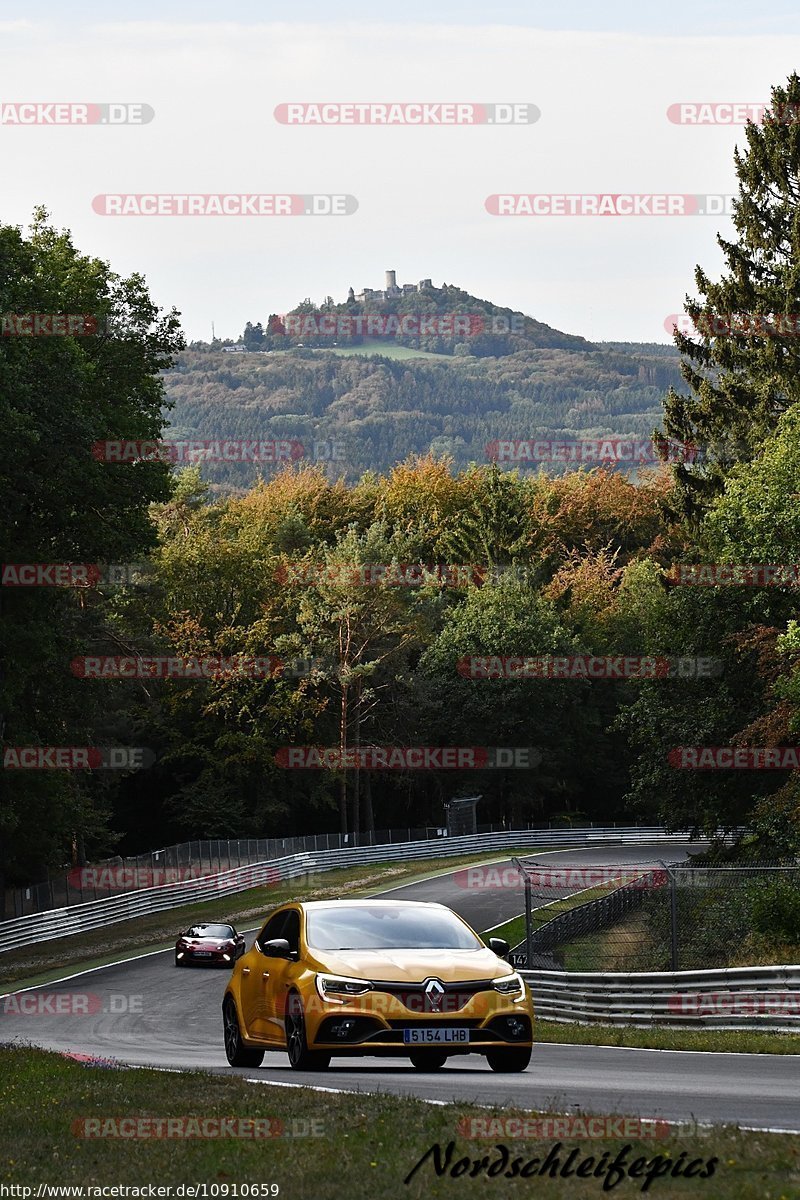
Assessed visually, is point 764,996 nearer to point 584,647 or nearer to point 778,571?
point 778,571

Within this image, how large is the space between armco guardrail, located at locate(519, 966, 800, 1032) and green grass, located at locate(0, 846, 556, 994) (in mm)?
17654

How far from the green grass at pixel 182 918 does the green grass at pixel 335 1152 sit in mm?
29787

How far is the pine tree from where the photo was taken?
53.5 m

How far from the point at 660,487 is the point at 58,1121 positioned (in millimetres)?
95763

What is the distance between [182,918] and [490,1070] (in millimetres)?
41500

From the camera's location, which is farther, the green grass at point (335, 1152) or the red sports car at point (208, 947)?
the red sports car at point (208, 947)

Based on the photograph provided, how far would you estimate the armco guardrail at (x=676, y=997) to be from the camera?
20.4m
